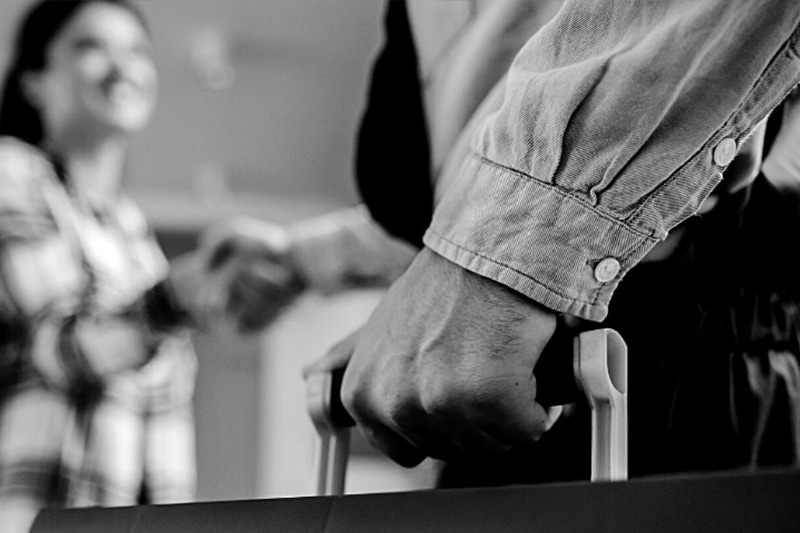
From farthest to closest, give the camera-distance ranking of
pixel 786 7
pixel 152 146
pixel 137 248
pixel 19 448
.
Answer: pixel 152 146 < pixel 137 248 < pixel 19 448 < pixel 786 7

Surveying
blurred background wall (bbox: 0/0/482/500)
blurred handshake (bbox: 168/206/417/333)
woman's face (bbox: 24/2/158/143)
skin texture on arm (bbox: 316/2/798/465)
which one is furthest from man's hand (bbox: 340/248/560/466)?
blurred background wall (bbox: 0/0/482/500)

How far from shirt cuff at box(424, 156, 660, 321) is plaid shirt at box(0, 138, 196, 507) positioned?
3.37 ft

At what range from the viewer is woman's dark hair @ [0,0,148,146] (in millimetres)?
1686

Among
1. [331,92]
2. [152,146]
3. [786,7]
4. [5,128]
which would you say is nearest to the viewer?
[786,7]

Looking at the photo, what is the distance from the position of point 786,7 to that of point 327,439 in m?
0.28

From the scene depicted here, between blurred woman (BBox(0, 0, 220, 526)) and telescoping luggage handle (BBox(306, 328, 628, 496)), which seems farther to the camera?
blurred woman (BBox(0, 0, 220, 526))

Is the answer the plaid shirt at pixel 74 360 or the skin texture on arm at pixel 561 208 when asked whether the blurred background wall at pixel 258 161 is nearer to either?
the plaid shirt at pixel 74 360

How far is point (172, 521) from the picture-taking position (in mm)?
405

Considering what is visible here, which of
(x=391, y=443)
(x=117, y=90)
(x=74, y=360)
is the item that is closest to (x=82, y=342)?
(x=74, y=360)

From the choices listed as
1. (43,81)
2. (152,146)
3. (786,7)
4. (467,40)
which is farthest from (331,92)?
(786,7)

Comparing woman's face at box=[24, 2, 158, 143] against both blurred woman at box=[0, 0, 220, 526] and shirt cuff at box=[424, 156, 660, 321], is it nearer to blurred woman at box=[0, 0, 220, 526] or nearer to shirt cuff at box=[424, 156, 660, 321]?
blurred woman at box=[0, 0, 220, 526]

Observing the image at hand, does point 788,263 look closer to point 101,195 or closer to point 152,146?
point 101,195

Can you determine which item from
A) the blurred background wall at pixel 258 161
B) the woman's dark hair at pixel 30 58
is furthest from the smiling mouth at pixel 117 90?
the blurred background wall at pixel 258 161

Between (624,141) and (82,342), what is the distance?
3.58ft
